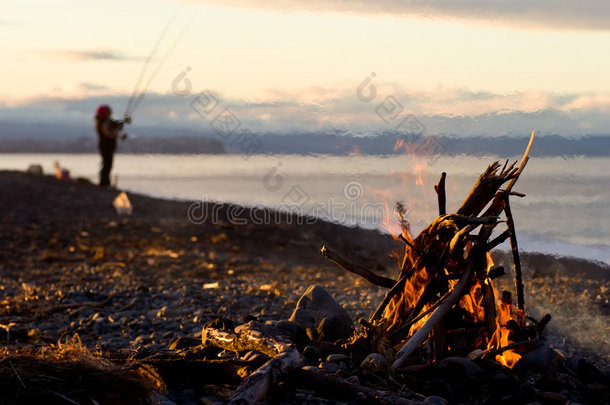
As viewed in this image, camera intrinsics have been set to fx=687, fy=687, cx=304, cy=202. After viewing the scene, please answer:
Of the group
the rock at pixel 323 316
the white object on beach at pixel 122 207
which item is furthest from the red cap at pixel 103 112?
the rock at pixel 323 316

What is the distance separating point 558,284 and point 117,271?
22.2 ft

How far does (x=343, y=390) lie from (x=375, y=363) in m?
0.49

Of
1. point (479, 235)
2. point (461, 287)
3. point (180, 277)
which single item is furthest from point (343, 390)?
point (180, 277)

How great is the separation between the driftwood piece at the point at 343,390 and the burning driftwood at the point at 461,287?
72 cm

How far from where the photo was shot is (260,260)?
12406mm

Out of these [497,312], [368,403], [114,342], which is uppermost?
[497,312]

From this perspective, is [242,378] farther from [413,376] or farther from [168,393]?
[413,376]

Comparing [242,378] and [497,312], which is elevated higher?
[497,312]

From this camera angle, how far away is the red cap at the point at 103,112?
21672 mm

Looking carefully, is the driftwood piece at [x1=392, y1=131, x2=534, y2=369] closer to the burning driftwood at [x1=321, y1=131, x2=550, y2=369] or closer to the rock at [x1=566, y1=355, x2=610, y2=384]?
the burning driftwood at [x1=321, y1=131, x2=550, y2=369]

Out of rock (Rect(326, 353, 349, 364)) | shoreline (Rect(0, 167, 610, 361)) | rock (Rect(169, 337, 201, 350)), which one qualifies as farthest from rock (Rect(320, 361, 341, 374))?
shoreline (Rect(0, 167, 610, 361))

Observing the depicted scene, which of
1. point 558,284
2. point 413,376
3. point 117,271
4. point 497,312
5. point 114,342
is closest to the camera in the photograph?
point 413,376

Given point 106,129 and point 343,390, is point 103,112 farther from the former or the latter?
point 343,390

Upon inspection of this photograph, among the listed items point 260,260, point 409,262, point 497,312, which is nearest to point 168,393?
point 409,262
